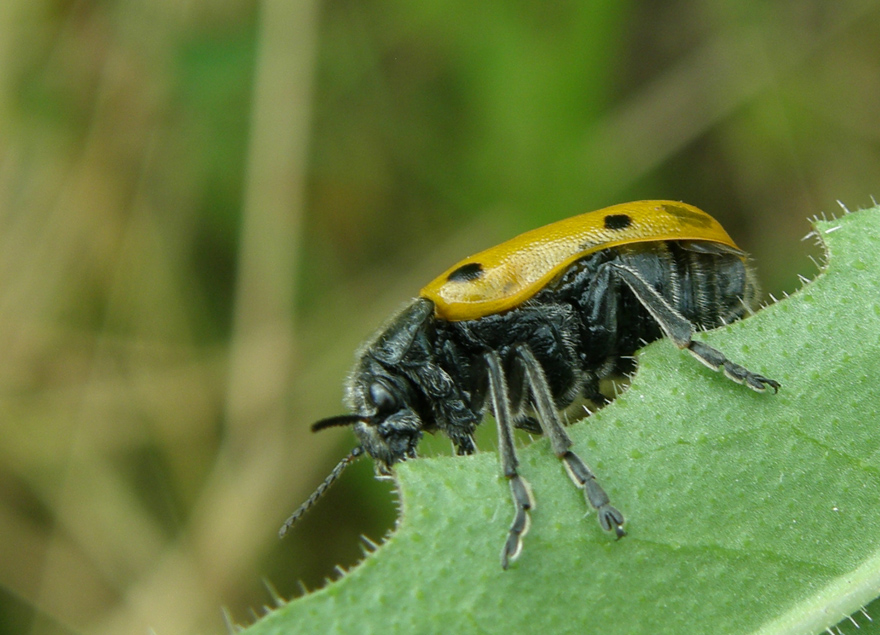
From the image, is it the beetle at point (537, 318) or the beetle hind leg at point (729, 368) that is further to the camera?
the beetle at point (537, 318)

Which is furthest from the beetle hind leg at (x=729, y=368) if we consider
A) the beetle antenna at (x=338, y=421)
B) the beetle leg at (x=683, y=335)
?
the beetle antenna at (x=338, y=421)

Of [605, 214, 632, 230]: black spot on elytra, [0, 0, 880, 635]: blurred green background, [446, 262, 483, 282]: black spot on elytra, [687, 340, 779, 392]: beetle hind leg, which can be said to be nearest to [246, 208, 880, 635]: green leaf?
[687, 340, 779, 392]: beetle hind leg

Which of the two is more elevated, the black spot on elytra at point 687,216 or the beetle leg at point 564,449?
the black spot on elytra at point 687,216

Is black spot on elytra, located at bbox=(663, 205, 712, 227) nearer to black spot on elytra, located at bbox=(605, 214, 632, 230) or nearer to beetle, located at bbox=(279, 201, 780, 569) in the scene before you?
beetle, located at bbox=(279, 201, 780, 569)

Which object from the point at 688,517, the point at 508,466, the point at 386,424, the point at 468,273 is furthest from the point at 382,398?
the point at 688,517

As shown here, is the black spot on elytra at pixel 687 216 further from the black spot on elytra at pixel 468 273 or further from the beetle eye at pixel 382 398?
the beetle eye at pixel 382 398

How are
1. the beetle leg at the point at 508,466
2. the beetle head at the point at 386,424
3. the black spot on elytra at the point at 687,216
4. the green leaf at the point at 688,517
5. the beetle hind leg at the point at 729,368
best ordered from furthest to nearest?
the black spot on elytra at the point at 687,216, the beetle head at the point at 386,424, the beetle hind leg at the point at 729,368, the beetle leg at the point at 508,466, the green leaf at the point at 688,517

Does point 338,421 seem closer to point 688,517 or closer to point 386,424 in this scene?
point 386,424

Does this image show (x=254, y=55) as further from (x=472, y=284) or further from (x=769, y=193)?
(x=769, y=193)
